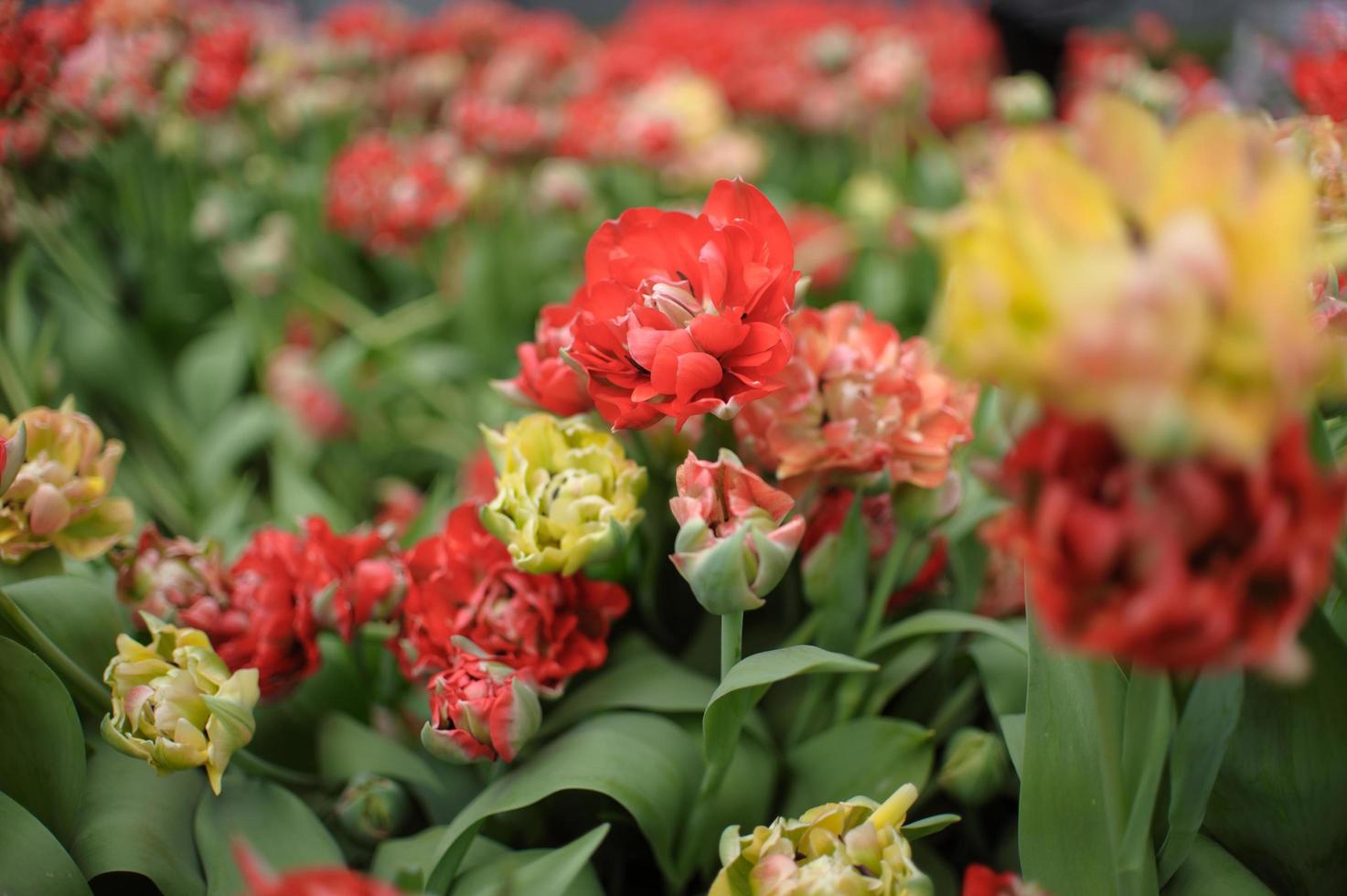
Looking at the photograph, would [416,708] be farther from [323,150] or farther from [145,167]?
[323,150]

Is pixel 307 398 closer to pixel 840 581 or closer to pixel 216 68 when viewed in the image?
pixel 216 68

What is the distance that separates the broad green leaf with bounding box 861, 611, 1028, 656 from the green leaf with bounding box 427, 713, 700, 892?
0.08m

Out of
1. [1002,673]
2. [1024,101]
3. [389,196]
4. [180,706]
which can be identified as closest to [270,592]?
[180,706]

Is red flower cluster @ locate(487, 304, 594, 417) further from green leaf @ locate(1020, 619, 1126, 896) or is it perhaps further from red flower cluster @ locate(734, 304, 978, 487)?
green leaf @ locate(1020, 619, 1126, 896)

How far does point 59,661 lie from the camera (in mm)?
367

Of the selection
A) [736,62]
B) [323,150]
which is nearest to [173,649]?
[323,150]

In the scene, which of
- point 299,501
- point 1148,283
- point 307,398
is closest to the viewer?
point 1148,283

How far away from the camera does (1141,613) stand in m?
0.17

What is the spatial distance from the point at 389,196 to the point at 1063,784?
75cm

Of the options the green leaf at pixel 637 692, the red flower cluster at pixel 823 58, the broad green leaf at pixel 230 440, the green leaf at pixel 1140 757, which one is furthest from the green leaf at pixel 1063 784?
the red flower cluster at pixel 823 58

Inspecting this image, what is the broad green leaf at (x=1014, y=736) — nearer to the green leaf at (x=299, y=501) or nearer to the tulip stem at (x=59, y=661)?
the tulip stem at (x=59, y=661)

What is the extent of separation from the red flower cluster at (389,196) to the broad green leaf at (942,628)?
62 cm

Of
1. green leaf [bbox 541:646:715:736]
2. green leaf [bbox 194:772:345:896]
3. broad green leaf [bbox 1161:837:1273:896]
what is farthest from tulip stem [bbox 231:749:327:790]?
broad green leaf [bbox 1161:837:1273:896]

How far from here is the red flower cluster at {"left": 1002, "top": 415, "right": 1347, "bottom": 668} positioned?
172 millimetres
